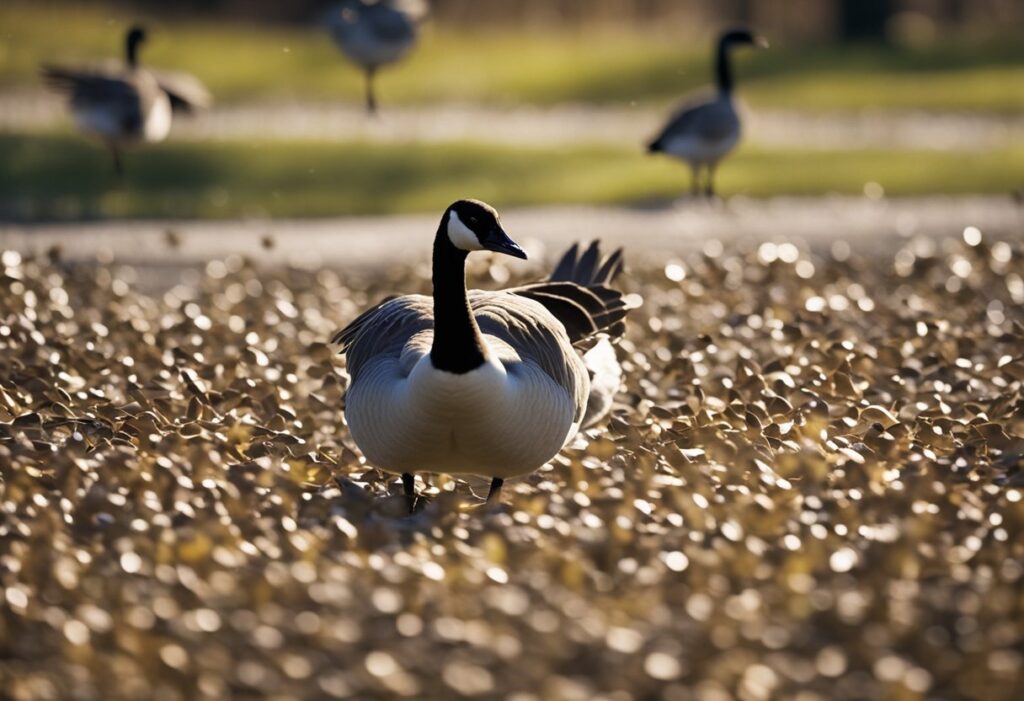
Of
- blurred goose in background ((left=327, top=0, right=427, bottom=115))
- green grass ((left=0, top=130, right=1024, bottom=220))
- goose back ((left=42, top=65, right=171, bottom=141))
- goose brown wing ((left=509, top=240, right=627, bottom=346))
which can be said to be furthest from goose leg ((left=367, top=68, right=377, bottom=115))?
goose brown wing ((left=509, top=240, right=627, bottom=346))

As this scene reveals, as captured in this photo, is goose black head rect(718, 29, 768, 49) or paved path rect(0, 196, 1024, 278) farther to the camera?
goose black head rect(718, 29, 768, 49)

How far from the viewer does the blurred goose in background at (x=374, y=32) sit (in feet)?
67.4

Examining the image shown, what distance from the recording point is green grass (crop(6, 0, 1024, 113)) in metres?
23.3

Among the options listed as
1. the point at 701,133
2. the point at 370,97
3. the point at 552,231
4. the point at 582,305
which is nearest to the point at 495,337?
the point at 582,305

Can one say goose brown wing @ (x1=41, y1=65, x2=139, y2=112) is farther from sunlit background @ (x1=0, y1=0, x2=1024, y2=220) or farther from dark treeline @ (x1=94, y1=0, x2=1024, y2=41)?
dark treeline @ (x1=94, y1=0, x2=1024, y2=41)

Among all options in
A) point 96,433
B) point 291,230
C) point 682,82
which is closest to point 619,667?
point 96,433

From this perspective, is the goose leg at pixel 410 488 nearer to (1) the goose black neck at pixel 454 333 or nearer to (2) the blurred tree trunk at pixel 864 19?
(1) the goose black neck at pixel 454 333

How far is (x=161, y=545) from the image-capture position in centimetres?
631

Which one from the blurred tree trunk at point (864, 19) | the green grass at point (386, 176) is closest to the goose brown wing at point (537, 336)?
the green grass at point (386, 176)

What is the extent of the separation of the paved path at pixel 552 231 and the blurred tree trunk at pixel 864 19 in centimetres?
1335

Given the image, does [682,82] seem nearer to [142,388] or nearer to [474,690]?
[142,388]

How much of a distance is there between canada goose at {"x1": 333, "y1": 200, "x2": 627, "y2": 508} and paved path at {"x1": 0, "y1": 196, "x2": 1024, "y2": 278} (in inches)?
214

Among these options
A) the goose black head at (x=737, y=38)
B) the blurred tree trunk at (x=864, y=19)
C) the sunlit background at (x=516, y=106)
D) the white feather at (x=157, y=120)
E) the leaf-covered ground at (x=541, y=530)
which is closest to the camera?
the leaf-covered ground at (x=541, y=530)

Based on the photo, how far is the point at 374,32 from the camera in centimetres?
2056
